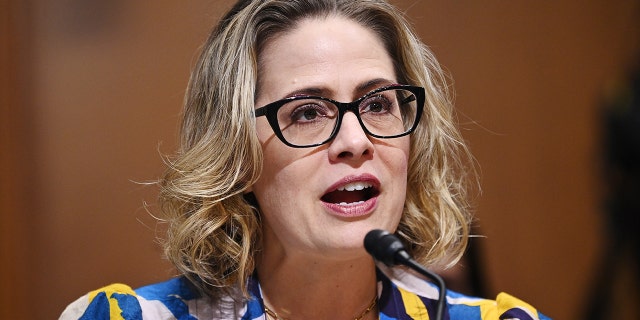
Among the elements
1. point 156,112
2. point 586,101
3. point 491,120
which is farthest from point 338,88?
point 586,101

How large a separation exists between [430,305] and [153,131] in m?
1.34

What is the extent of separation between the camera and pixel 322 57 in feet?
5.30

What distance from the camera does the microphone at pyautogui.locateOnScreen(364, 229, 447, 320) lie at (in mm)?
1194

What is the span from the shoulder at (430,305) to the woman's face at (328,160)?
25cm

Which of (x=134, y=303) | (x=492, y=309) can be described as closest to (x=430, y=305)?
(x=492, y=309)

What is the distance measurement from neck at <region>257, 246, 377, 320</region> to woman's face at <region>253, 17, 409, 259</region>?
6 centimetres

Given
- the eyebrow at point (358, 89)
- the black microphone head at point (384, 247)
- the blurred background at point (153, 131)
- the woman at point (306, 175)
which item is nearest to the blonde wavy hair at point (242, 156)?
the woman at point (306, 175)

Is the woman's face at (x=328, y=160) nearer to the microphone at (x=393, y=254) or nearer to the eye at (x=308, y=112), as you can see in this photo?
the eye at (x=308, y=112)

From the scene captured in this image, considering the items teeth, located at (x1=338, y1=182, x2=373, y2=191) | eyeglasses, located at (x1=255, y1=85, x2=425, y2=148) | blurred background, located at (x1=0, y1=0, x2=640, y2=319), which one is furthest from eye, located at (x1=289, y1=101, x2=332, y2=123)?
blurred background, located at (x1=0, y1=0, x2=640, y2=319)

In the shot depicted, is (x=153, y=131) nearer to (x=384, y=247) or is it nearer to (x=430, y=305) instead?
(x=430, y=305)

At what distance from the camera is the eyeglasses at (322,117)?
1.58 metres

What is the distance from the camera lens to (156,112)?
280cm

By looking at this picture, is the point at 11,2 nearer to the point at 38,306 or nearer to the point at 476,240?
the point at 38,306

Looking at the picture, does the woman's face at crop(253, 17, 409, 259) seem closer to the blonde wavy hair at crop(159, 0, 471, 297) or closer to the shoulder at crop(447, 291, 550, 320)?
the blonde wavy hair at crop(159, 0, 471, 297)
